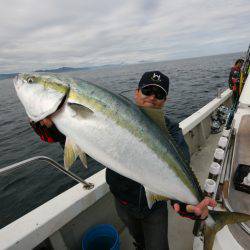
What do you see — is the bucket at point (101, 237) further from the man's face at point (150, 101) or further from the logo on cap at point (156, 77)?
the logo on cap at point (156, 77)

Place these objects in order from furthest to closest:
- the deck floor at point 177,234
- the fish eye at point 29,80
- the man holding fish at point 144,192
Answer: the deck floor at point 177,234
the man holding fish at point 144,192
the fish eye at point 29,80

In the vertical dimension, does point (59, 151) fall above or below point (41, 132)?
below

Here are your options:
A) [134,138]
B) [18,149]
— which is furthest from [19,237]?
[18,149]

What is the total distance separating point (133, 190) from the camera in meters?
2.72

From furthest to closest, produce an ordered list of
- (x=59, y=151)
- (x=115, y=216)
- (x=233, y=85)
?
1. (x=59, y=151)
2. (x=233, y=85)
3. (x=115, y=216)

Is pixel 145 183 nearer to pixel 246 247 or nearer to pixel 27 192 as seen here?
pixel 246 247

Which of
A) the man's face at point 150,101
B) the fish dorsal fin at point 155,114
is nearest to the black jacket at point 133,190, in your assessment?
the man's face at point 150,101

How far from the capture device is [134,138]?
74.7 inches

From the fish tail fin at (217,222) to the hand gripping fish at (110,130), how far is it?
0.42 m

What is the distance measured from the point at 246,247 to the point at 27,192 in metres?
8.69

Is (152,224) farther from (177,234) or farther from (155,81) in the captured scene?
(155,81)

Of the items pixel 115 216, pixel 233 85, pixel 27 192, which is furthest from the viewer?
pixel 233 85

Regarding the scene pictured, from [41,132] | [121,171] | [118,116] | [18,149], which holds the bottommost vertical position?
[18,149]

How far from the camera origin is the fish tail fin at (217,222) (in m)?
2.24
